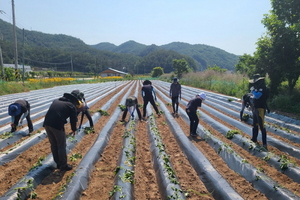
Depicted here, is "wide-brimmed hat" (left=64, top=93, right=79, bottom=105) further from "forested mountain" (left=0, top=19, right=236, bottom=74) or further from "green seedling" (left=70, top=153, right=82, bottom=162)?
"forested mountain" (left=0, top=19, right=236, bottom=74)

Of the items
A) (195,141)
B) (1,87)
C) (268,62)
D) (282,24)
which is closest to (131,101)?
(195,141)

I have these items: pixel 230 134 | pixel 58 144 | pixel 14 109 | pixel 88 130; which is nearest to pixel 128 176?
pixel 58 144

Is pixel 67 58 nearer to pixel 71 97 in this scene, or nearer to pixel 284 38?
pixel 284 38

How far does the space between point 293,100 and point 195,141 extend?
846 cm

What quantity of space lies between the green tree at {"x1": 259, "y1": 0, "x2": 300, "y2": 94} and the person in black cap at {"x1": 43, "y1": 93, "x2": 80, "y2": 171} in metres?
11.6

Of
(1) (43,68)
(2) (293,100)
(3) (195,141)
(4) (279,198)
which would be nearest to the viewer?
(4) (279,198)

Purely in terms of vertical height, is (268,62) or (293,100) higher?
(268,62)

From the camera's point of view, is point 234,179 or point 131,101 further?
point 131,101

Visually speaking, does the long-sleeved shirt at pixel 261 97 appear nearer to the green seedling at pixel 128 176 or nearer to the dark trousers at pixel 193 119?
the dark trousers at pixel 193 119

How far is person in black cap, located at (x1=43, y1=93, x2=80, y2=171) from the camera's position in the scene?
13.8 feet

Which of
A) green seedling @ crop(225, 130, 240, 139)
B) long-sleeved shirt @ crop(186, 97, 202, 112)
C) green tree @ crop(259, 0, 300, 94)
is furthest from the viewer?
green tree @ crop(259, 0, 300, 94)

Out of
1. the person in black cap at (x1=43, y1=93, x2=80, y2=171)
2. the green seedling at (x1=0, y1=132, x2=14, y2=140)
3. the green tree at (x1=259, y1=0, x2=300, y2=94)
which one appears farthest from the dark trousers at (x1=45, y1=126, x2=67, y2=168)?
the green tree at (x1=259, y1=0, x2=300, y2=94)

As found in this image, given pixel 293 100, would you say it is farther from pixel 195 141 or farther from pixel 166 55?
pixel 166 55

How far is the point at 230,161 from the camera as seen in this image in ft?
16.3
